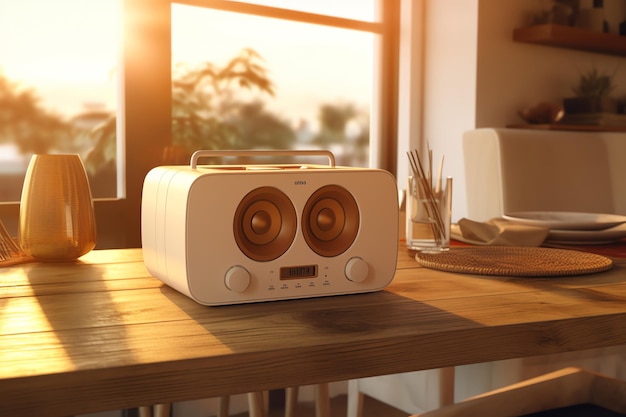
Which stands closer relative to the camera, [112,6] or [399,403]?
[399,403]

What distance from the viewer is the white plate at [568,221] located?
1.54 m

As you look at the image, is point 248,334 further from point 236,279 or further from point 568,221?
point 568,221

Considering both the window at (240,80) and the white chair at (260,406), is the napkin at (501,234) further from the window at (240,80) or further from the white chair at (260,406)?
the window at (240,80)

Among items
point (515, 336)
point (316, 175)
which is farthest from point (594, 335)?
point (316, 175)

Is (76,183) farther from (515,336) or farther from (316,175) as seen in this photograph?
(515,336)

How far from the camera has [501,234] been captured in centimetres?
146

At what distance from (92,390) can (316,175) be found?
1.32 feet

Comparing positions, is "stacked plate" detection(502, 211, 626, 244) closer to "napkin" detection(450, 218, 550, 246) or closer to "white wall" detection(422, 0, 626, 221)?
"napkin" detection(450, 218, 550, 246)

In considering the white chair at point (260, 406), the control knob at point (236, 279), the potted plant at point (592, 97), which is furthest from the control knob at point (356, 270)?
the potted plant at point (592, 97)

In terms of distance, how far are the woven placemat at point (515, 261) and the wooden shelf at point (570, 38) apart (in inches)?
89.7

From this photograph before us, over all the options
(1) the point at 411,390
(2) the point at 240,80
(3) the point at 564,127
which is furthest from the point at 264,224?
(3) the point at 564,127

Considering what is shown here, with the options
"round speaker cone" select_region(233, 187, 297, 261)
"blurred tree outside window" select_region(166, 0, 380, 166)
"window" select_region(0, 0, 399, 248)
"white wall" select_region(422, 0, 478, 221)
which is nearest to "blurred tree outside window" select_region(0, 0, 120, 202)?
"window" select_region(0, 0, 399, 248)

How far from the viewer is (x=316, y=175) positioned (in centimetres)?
90

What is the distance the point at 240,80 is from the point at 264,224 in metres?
2.43
